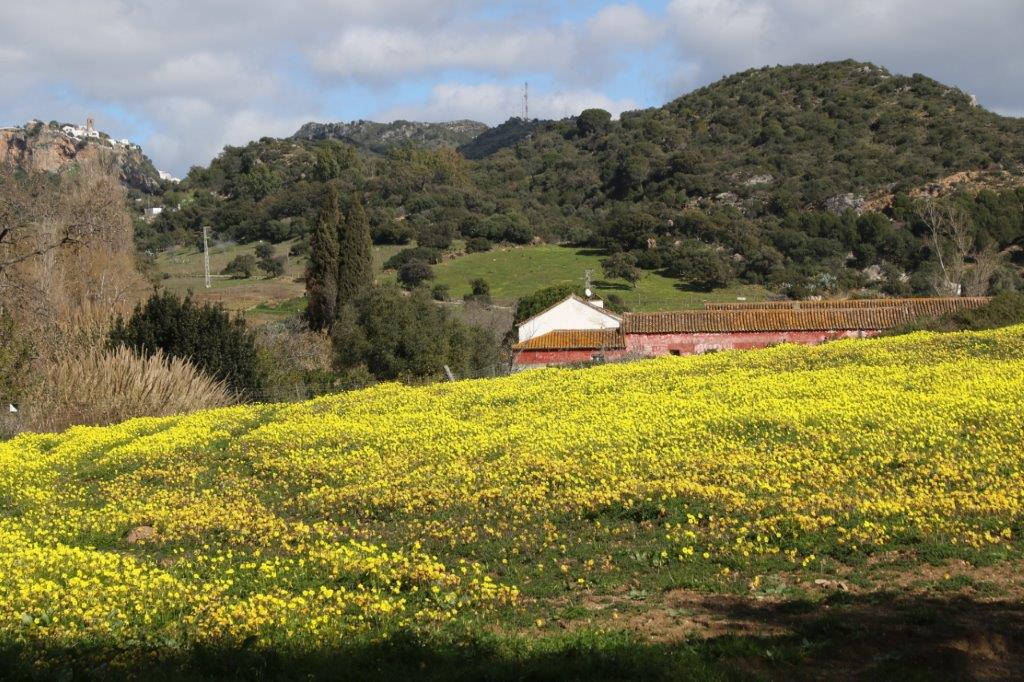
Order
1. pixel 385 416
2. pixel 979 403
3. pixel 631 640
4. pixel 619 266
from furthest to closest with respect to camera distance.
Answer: pixel 619 266
pixel 385 416
pixel 979 403
pixel 631 640

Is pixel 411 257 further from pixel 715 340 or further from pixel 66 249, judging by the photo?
pixel 715 340

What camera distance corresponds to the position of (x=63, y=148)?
10925 centimetres

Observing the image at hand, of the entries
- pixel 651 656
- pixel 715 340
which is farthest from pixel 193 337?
pixel 651 656

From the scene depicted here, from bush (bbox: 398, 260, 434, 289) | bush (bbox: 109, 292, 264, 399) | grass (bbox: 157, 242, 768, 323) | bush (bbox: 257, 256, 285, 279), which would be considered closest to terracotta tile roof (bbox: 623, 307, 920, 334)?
bush (bbox: 109, 292, 264, 399)

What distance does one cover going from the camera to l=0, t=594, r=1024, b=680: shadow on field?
25.9ft

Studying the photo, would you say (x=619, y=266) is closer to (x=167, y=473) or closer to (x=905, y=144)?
(x=905, y=144)

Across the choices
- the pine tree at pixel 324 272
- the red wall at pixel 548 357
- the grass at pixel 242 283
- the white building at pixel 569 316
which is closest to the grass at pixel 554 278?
the grass at pixel 242 283

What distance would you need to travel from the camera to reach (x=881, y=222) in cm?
7862

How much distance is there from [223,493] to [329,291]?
126 ft

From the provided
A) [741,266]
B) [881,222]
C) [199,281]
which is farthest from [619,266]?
[199,281]

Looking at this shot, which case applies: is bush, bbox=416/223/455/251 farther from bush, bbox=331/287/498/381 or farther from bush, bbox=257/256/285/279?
bush, bbox=331/287/498/381

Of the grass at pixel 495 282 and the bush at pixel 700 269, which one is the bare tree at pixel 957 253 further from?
the bush at pixel 700 269

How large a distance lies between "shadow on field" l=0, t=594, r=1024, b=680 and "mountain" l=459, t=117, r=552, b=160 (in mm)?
152588

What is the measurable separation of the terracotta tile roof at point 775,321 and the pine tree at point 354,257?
18.9 metres
